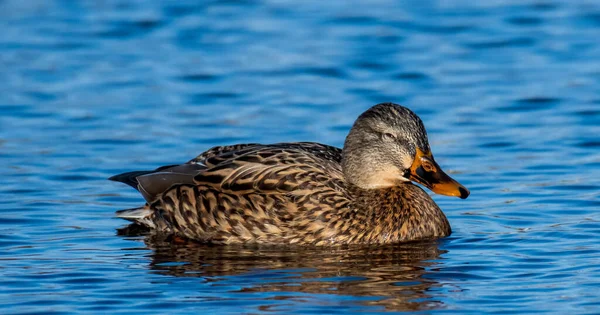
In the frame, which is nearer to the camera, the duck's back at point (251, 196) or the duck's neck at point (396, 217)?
the duck's back at point (251, 196)

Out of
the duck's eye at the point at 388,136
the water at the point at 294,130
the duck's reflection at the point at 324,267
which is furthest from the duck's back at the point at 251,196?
the duck's eye at the point at 388,136

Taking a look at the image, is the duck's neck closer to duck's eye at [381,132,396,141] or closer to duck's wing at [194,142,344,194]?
duck's wing at [194,142,344,194]

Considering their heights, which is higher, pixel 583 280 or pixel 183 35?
pixel 183 35

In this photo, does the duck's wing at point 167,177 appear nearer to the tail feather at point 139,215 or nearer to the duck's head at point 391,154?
the tail feather at point 139,215

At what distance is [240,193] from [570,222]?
3092 mm

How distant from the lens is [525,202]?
495 inches

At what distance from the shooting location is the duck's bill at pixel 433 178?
11.1 meters

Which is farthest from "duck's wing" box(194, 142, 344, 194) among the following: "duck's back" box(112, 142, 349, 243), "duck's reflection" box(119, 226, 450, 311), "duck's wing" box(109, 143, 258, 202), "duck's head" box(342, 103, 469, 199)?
"duck's reflection" box(119, 226, 450, 311)

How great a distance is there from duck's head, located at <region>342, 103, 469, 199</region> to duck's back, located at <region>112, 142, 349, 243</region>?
257 mm

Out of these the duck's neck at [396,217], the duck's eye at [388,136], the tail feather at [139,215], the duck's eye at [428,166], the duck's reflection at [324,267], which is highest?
the duck's eye at [388,136]

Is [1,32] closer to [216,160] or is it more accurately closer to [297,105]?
[297,105]

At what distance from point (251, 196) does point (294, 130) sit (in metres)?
4.31

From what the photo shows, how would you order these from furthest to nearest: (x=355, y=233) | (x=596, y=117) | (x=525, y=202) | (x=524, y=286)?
(x=596, y=117), (x=525, y=202), (x=355, y=233), (x=524, y=286)

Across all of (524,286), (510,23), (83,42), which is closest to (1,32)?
(83,42)
